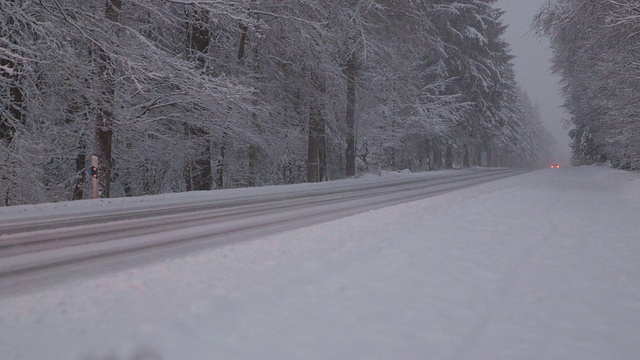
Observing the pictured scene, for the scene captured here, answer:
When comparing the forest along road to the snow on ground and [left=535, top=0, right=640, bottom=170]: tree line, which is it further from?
[left=535, top=0, right=640, bottom=170]: tree line

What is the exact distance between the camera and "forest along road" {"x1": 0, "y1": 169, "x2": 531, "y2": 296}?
4086mm

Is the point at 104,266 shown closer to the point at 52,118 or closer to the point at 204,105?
the point at 204,105

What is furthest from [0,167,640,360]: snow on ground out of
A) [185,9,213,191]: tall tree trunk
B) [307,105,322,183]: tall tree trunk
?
[307,105,322,183]: tall tree trunk

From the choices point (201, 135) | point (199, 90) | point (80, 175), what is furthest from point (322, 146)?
point (80, 175)

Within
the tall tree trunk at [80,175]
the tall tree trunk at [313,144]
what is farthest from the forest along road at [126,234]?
the tall tree trunk at [313,144]

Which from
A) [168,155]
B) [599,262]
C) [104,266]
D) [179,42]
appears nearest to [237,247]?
[104,266]

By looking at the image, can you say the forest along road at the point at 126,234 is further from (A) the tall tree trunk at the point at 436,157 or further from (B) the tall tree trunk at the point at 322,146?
(A) the tall tree trunk at the point at 436,157

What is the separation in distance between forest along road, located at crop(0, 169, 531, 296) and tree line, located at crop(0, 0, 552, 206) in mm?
3323

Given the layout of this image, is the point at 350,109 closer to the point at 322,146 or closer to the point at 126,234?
the point at 322,146

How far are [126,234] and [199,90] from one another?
654cm

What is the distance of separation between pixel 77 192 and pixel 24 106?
3.30 m

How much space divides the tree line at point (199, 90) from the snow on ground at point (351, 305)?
21.2 feet

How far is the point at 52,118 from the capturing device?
11914mm

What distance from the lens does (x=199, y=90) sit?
11.4 metres
